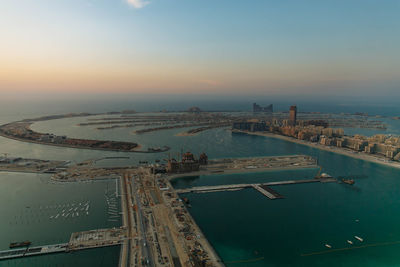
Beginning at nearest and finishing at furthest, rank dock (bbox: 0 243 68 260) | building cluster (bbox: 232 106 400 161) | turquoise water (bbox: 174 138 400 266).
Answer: dock (bbox: 0 243 68 260) → turquoise water (bbox: 174 138 400 266) → building cluster (bbox: 232 106 400 161)

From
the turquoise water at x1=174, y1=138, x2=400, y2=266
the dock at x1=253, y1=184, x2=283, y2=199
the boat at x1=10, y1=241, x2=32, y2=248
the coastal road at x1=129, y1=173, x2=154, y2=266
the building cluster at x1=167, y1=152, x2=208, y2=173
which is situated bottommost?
the turquoise water at x1=174, y1=138, x2=400, y2=266

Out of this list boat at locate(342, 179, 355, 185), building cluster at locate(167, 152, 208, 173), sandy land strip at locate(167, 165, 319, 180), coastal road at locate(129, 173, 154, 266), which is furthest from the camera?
building cluster at locate(167, 152, 208, 173)

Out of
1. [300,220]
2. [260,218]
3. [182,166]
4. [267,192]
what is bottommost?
[300,220]

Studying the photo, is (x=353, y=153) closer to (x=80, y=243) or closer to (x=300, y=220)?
(x=300, y=220)

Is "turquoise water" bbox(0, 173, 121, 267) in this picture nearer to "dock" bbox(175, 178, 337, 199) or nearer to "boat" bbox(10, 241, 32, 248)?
"boat" bbox(10, 241, 32, 248)

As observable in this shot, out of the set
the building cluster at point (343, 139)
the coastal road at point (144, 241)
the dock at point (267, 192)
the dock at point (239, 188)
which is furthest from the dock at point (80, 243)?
the building cluster at point (343, 139)

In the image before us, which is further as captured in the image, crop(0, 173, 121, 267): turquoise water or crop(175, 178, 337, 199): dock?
crop(175, 178, 337, 199): dock

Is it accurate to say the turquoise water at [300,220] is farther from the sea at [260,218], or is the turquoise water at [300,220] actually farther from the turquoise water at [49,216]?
the turquoise water at [49,216]

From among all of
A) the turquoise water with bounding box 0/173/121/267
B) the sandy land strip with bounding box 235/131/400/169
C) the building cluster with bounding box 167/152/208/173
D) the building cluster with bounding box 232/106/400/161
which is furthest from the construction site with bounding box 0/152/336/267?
the building cluster with bounding box 232/106/400/161

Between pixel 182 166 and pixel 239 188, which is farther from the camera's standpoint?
pixel 182 166

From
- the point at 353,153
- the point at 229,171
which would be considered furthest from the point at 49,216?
the point at 353,153

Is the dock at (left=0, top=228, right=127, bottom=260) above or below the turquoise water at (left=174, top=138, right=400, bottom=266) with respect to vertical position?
above

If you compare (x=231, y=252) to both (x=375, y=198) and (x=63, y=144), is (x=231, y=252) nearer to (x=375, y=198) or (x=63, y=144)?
(x=375, y=198)
